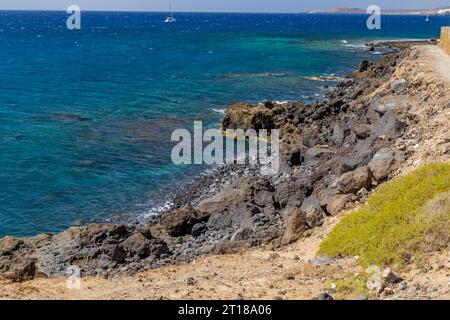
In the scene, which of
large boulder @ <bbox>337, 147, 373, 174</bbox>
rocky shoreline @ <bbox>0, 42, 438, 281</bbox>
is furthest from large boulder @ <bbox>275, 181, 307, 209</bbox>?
large boulder @ <bbox>337, 147, 373, 174</bbox>

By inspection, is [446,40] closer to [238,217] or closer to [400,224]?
[238,217]

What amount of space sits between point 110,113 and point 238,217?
89.3 feet

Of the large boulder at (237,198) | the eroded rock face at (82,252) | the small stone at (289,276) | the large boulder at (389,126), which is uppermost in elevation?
the large boulder at (389,126)

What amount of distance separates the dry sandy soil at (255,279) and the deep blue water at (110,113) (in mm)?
8132

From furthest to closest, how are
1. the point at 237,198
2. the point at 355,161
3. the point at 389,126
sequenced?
the point at 389,126 → the point at 237,198 → the point at 355,161

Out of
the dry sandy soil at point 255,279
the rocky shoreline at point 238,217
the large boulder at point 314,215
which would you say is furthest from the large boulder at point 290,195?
the dry sandy soil at point 255,279

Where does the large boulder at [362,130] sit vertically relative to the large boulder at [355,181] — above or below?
above

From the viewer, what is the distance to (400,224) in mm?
15578

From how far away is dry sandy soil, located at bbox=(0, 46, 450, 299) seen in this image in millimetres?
13234

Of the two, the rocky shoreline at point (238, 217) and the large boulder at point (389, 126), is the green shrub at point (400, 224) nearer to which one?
A: the rocky shoreline at point (238, 217)

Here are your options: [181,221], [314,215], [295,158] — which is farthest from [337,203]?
[295,158]

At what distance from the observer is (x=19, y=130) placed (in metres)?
39.9

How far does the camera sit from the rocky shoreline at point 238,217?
18969 mm

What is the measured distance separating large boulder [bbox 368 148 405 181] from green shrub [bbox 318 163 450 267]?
1688 millimetres
